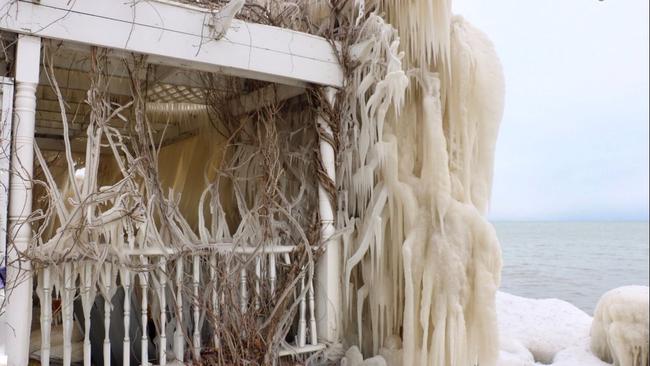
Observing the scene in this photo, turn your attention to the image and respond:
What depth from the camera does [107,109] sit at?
2.68 m

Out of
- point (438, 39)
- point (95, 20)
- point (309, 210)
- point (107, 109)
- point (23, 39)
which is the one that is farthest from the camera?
point (309, 210)

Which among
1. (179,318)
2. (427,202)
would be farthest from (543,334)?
(179,318)

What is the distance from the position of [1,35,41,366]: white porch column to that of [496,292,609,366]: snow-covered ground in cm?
466

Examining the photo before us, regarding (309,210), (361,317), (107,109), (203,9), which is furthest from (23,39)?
(361,317)

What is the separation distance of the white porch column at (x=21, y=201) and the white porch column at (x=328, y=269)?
168 centimetres

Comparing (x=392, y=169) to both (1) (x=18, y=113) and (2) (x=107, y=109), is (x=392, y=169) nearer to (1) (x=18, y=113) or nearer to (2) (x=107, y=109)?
(2) (x=107, y=109)

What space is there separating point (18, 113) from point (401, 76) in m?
2.07

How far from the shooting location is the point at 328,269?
3.21 meters

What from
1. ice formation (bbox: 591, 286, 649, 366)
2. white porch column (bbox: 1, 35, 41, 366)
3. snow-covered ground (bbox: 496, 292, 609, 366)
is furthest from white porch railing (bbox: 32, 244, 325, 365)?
ice formation (bbox: 591, 286, 649, 366)

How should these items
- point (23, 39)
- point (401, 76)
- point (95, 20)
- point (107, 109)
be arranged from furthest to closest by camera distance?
point (401, 76)
point (107, 109)
point (95, 20)
point (23, 39)

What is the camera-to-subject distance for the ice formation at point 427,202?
3018mm

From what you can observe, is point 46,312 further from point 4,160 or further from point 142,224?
point 4,160

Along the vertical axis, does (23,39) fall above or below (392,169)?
above

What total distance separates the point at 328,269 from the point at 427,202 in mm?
794
